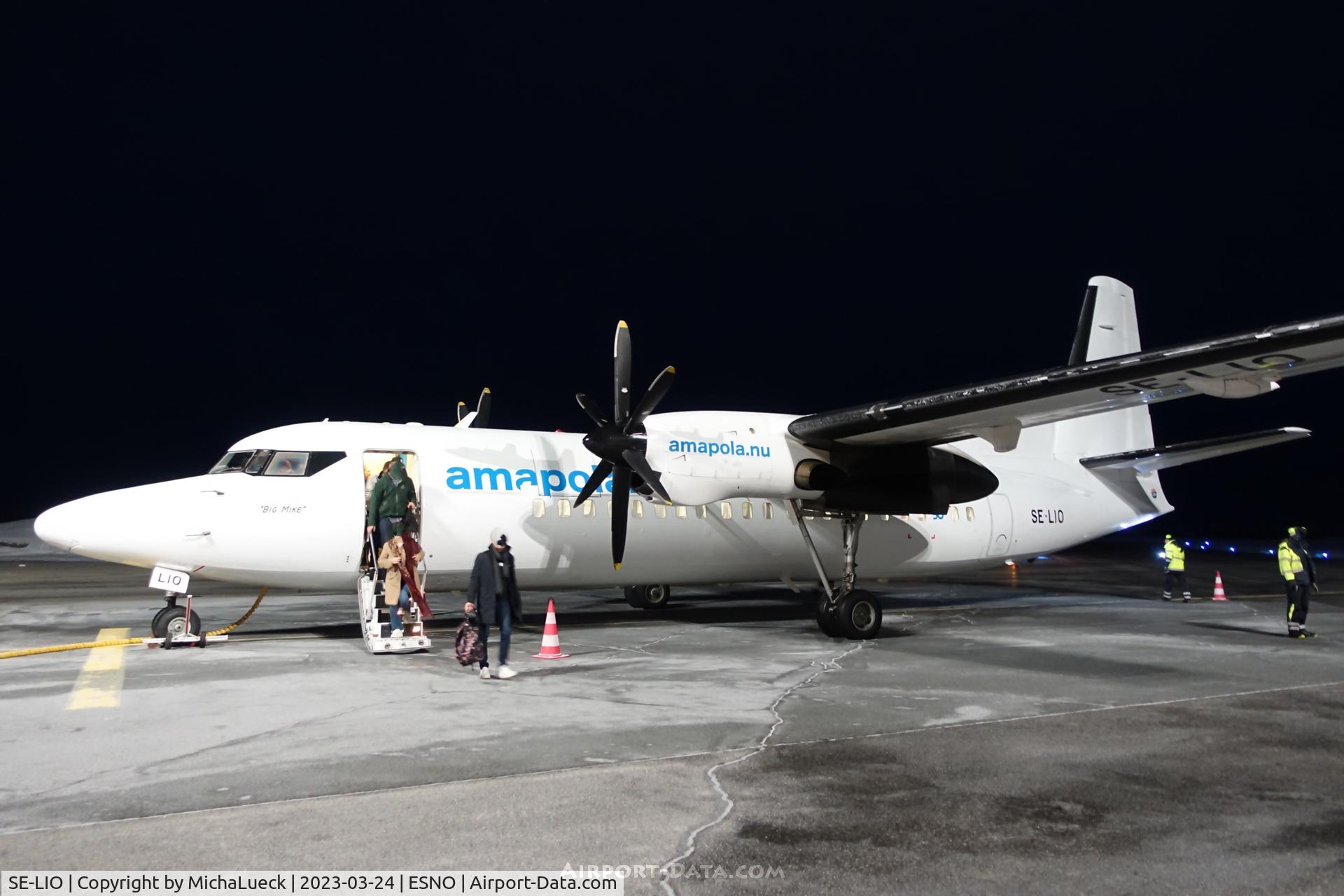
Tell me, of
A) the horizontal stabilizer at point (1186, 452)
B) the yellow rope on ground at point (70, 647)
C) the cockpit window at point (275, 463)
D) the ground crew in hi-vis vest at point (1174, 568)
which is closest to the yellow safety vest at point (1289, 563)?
the horizontal stabilizer at point (1186, 452)

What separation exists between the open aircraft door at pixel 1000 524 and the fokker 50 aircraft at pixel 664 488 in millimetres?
857

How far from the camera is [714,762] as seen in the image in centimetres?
701

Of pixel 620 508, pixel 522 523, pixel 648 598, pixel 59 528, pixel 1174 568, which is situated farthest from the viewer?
pixel 1174 568

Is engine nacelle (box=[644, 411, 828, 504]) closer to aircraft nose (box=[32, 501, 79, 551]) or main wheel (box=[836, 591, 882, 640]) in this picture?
main wheel (box=[836, 591, 882, 640])

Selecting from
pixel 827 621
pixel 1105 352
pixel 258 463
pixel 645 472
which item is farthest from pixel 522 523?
pixel 1105 352

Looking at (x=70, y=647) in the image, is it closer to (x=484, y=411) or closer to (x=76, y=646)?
(x=76, y=646)

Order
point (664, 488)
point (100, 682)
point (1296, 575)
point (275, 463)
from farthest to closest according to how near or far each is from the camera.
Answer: point (1296, 575)
point (275, 463)
point (664, 488)
point (100, 682)

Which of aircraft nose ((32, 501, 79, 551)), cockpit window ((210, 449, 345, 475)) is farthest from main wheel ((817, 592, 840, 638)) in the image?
aircraft nose ((32, 501, 79, 551))

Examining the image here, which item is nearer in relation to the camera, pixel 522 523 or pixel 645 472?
pixel 645 472

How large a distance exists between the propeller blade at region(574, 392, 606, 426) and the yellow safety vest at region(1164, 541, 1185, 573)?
1384cm

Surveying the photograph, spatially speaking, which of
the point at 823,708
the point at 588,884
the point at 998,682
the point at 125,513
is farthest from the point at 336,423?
the point at 588,884

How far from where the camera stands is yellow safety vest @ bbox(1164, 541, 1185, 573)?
67.7 ft

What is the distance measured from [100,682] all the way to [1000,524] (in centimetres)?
1525

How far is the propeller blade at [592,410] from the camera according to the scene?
46.1 feet
